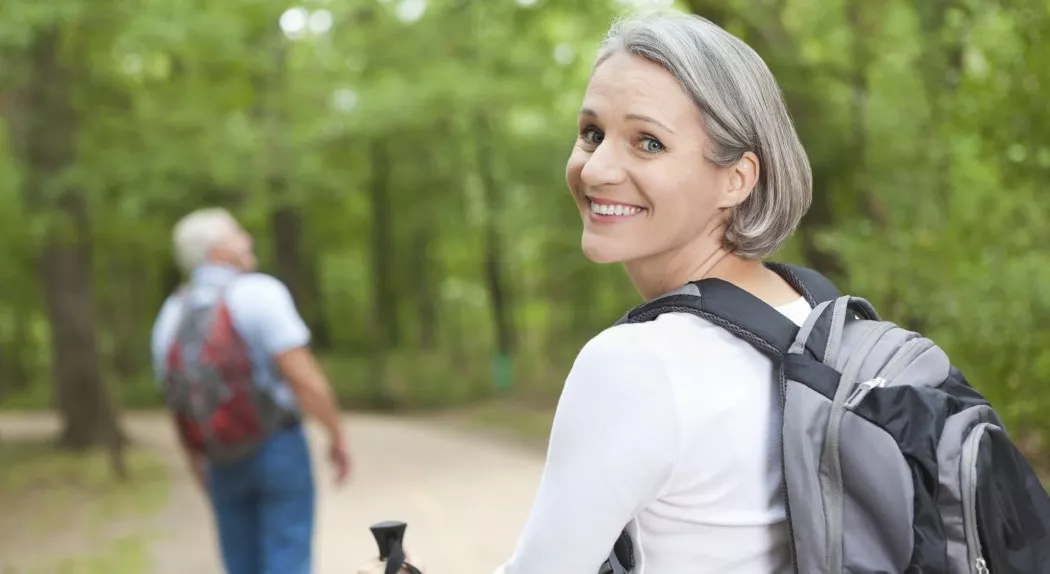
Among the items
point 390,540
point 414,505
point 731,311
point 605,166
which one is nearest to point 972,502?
point 731,311

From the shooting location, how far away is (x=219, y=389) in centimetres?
462

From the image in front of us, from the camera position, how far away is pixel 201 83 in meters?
14.4

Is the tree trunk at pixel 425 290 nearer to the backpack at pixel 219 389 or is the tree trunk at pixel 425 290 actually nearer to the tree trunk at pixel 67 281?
the tree trunk at pixel 67 281

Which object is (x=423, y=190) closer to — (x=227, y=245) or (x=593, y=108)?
(x=227, y=245)

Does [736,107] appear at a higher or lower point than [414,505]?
higher

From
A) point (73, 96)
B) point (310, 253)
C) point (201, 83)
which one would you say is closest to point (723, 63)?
point (73, 96)

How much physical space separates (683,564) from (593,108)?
0.65 meters

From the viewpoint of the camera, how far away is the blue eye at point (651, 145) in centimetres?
163

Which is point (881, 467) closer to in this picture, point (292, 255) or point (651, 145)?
point (651, 145)

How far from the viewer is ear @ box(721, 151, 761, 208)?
1669 millimetres

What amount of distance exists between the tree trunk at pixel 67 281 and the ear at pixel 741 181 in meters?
12.0

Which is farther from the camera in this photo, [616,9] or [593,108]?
[616,9]

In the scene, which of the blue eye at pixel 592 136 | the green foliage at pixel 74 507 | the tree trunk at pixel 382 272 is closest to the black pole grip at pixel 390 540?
the blue eye at pixel 592 136

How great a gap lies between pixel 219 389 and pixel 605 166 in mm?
3310
